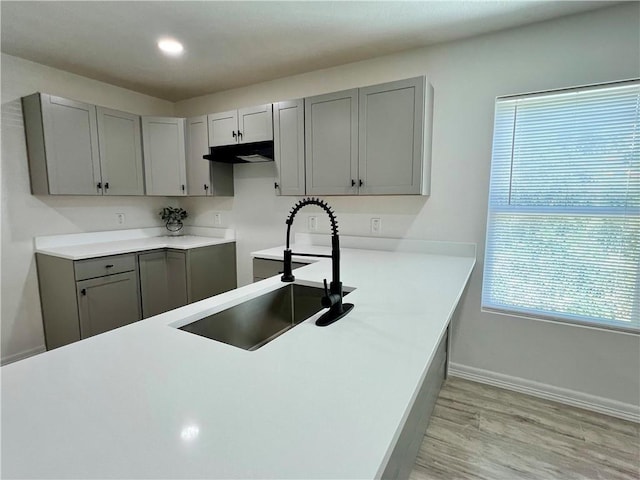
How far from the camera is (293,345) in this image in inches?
38.4

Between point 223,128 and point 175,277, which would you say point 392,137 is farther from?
point 175,277

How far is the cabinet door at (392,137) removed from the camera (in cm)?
223

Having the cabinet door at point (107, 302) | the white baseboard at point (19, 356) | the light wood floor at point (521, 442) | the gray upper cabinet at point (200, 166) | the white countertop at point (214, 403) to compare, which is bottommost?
the light wood floor at point (521, 442)

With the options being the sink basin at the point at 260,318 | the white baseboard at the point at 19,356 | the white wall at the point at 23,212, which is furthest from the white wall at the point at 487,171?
the white baseboard at the point at 19,356

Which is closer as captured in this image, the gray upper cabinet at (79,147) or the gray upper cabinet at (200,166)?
the gray upper cabinet at (79,147)

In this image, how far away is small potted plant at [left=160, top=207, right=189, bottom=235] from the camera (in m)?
3.74

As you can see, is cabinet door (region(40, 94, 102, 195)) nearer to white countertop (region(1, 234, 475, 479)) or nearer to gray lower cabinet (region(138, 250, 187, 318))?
gray lower cabinet (region(138, 250, 187, 318))

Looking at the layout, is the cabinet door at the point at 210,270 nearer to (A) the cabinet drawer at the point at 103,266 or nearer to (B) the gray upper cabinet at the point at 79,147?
(A) the cabinet drawer at the point at 103,266

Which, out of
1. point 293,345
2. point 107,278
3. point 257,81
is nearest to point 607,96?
point 293,345

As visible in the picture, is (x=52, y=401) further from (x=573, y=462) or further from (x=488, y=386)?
(x=488, y=386)

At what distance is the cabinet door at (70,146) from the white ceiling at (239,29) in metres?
0.40

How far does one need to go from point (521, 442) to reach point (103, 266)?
321 cm

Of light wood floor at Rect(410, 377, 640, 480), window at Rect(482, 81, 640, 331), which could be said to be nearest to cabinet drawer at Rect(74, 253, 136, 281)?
light wood floor at Rect(410, 377, 640, 480)

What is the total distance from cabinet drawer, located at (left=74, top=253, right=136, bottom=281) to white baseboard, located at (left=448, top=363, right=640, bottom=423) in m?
2.86
